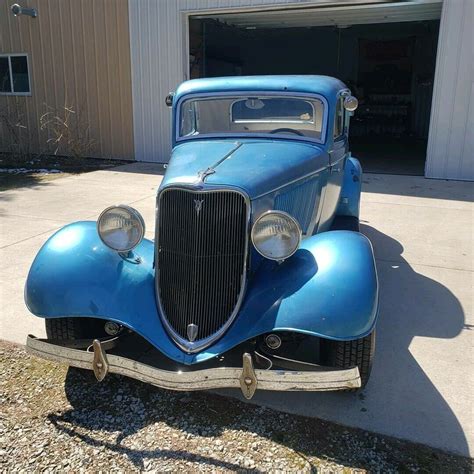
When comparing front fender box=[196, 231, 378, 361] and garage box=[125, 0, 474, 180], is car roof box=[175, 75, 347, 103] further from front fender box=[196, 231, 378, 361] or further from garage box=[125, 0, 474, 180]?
garage box=[125, 0, 474, 180]

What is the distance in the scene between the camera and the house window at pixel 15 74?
1260 cm

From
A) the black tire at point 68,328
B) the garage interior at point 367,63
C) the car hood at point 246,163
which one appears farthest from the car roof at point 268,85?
the garage interior at point 367,63

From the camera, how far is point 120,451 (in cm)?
246

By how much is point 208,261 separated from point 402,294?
2.25 m

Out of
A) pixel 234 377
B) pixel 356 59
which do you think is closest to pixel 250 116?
pixel 234 377

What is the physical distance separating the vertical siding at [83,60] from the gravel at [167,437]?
382 inches

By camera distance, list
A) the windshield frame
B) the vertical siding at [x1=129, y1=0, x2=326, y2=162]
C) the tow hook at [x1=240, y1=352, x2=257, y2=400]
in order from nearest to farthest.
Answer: the tow hook at [x1=240, y1=352, x2=257, y2=400]
the windshield frame
the vertical siding at [x1=129, y1=0, x2=326, y2=162]

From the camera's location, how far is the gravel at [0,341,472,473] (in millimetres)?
2363

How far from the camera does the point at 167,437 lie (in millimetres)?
2553

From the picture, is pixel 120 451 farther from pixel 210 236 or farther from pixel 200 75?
pixel 200 75

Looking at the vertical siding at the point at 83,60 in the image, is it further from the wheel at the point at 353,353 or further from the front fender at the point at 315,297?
the wheel at the point at 353,353

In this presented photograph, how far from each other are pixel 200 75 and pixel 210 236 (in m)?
10.8

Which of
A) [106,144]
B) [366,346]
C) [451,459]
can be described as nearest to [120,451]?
[366,346]

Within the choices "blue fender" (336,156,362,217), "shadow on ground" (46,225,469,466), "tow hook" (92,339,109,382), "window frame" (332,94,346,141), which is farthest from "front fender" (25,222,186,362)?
"blue fender" (336,156,362,217)
